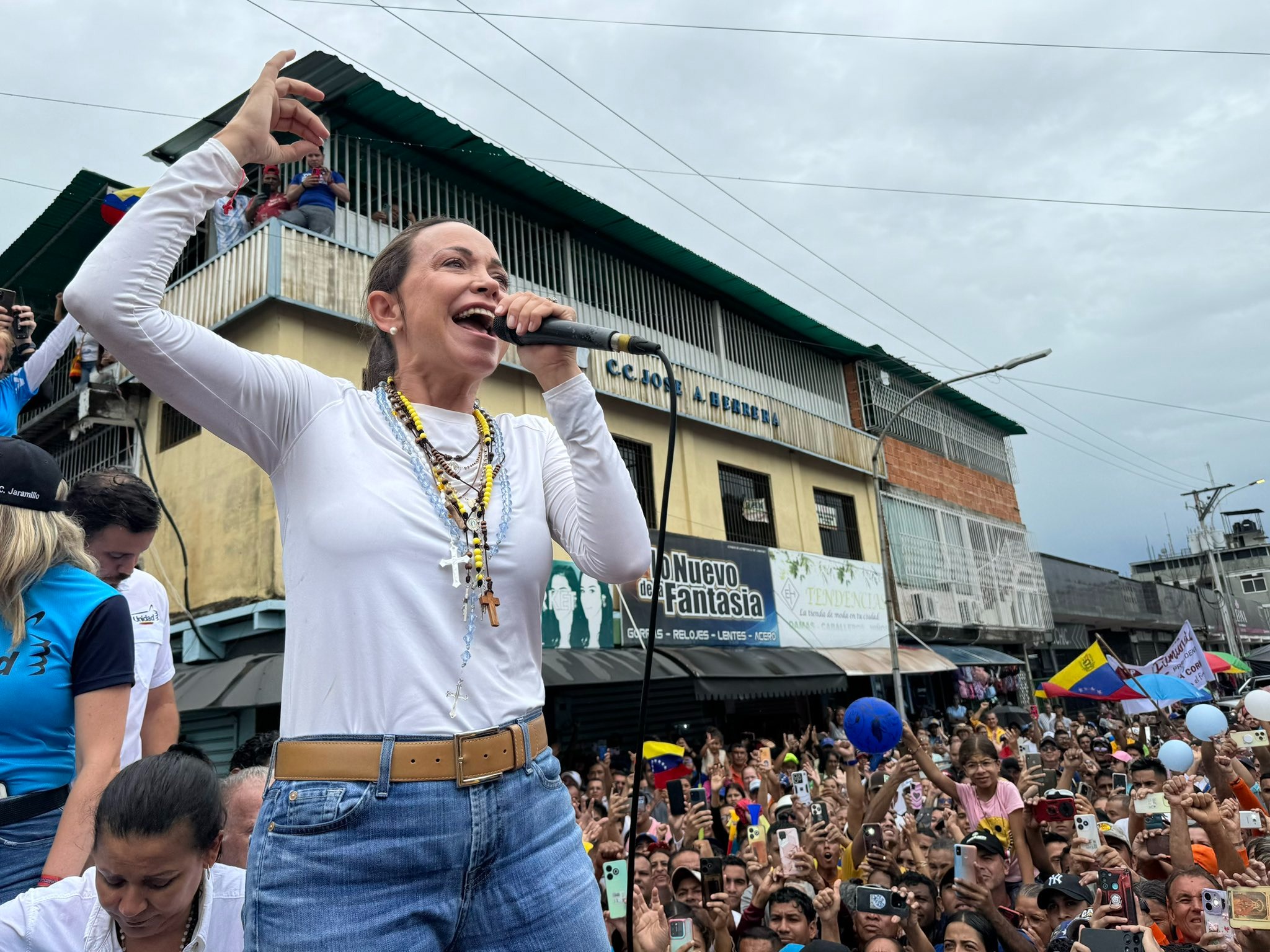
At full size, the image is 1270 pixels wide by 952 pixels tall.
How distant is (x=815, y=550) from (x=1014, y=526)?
1107 centimetres

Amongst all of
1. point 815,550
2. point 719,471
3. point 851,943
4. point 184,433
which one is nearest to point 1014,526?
point 815,550

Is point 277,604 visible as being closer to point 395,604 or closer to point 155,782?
point 155,782

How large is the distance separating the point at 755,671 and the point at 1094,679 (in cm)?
492

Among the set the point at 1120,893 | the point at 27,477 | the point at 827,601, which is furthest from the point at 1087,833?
the point at 827,601

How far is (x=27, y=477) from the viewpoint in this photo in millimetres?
2236

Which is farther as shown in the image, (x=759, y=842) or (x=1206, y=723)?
(x=1206, y=723)

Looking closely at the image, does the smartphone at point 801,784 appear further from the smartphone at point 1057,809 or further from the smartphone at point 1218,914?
the smartphone at point 1218,914

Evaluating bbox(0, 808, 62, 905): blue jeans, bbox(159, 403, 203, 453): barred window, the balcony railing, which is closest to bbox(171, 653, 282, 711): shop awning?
bbox(159, 403, 203, 453): barred window

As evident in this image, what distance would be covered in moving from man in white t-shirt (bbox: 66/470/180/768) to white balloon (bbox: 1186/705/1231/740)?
6549 millimetres

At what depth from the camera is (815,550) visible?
1880 centimetres

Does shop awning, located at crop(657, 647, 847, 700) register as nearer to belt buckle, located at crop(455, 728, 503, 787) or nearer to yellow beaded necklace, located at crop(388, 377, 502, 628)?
yellow beaded necklace, located at crop(388, 377, 502, 628)

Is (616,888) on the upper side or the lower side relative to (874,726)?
lower

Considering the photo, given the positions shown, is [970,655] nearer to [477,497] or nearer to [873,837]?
[873,837]

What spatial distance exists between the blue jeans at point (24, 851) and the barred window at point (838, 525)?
58.5 feet
